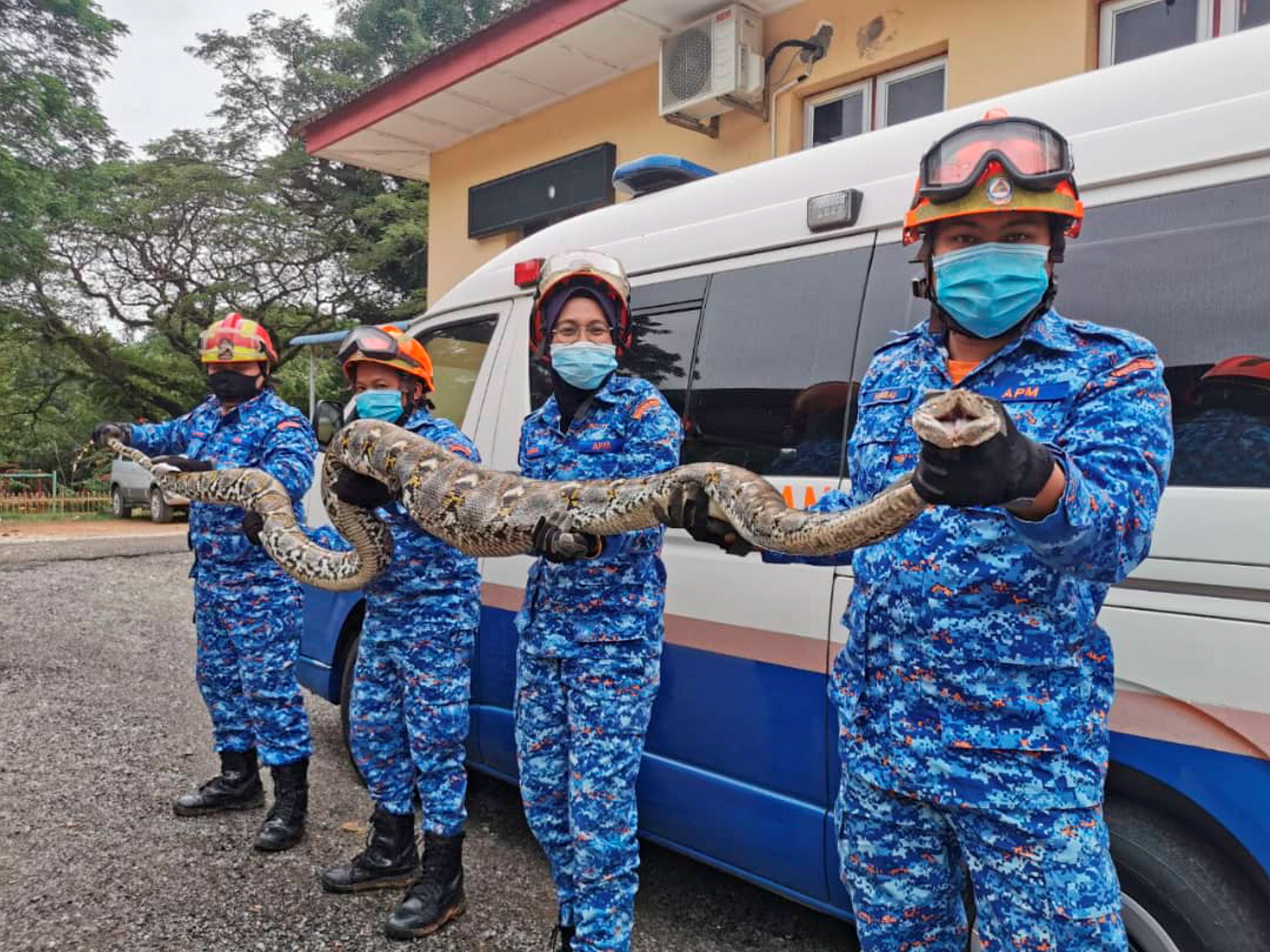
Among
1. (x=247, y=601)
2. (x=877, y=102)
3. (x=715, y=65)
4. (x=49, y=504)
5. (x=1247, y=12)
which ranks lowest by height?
(x=49, y=504)

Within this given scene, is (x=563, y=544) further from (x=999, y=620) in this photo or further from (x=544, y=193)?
(x=544, y=193)

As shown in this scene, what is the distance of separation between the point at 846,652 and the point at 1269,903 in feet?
3.82

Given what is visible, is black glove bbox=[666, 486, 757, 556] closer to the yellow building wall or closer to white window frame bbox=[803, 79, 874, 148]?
the yellow building wall

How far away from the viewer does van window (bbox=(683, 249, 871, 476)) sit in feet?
9.54

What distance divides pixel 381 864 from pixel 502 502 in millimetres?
1898

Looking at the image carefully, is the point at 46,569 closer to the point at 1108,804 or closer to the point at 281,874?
the point at 281,874

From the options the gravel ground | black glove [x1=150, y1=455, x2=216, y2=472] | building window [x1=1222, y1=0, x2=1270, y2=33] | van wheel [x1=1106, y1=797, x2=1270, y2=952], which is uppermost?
building window [x1=1222, y1=0, x2=1270, y2=33]

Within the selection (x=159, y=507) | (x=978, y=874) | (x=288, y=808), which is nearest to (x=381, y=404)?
(x=288, y=808)

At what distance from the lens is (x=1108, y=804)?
2316 millimetres

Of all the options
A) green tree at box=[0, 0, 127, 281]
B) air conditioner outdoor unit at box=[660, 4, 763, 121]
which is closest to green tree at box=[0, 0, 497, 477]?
green tree at box=[0, 0, 127, 281]

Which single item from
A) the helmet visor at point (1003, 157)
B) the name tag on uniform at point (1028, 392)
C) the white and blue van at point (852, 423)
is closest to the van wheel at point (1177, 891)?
the white and blue van at point (852, 423)

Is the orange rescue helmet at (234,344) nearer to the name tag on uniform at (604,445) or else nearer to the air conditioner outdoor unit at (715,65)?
the name tag on uniform at (604,445)

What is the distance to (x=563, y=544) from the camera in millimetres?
2471

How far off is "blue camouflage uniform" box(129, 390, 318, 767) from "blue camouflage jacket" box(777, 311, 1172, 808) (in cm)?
301
